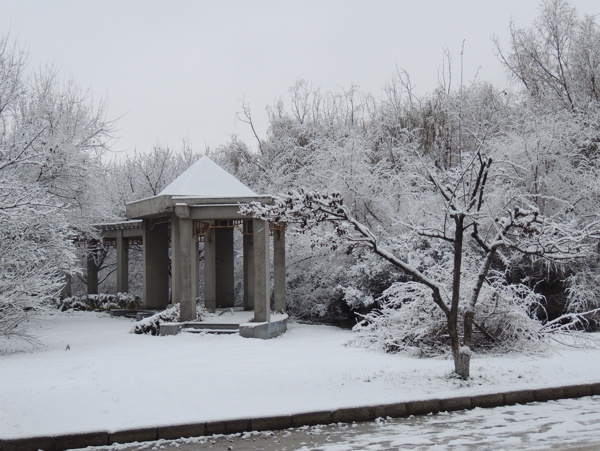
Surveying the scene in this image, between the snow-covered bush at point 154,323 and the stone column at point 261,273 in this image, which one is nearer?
the stone column at point 261,273

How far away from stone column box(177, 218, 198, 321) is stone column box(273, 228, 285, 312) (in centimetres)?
318

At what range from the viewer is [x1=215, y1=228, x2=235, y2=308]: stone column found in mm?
22875

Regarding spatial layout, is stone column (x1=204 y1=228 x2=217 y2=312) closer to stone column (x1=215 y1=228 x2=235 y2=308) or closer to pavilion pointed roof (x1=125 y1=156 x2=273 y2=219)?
stone column (x1=215 y1=228 x2=235 y2=308)

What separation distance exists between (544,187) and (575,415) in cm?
1456

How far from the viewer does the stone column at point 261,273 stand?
16.9 metres

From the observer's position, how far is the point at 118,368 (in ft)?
34.6

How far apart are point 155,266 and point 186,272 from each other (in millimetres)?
5337

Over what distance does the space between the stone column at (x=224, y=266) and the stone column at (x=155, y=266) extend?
192 centimetres

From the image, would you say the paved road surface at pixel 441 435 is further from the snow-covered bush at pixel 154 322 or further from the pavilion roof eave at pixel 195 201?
the snow-covered bush at pixel 154 322

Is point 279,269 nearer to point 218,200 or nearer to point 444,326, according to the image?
point 218,200

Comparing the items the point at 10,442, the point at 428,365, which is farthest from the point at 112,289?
the point at 10,442

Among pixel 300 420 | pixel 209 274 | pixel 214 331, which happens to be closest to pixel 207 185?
pixel 209 274

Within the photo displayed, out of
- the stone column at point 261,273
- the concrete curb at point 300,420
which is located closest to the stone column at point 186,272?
the stone column at point 261,273

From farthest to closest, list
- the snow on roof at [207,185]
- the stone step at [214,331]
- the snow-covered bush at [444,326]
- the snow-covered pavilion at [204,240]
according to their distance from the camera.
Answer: the snow on roof at [207,185] → the snow-covered pavilion at [204,240] → the stone step at [214,331] → the snow-covered bush at [444,326]
